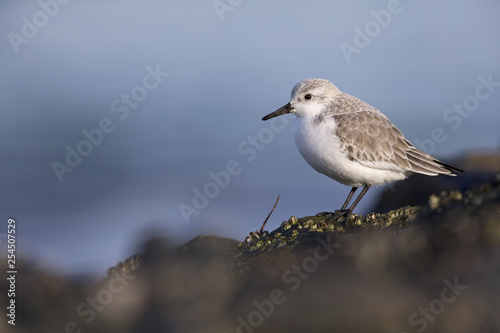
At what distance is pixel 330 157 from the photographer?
7.09m

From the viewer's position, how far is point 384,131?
301 inches

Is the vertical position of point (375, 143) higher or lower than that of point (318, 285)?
higher

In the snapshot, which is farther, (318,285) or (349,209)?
(349,209)

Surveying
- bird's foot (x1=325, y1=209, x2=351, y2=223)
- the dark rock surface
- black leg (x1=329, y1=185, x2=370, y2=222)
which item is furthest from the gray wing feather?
the dark rock surface

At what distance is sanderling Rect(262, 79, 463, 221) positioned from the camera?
7156mm

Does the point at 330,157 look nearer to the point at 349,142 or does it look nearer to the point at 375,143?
the point at 349,142

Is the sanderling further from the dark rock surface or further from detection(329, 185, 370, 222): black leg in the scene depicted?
the dark rock surface

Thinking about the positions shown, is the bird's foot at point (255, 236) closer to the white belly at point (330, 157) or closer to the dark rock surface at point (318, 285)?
the dark rock surface at point (318, 285)

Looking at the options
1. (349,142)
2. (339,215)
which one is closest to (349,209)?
(339,215)

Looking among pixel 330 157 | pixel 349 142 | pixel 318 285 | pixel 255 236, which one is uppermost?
pixel 349 142

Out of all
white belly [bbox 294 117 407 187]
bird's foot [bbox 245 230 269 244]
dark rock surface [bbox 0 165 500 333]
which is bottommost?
dark rock surface [bbox 0 165 500 333]

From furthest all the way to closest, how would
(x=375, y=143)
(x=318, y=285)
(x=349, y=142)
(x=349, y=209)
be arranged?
(x=375, y=143) → (x=349, y=142) → (x=349, y=209) → (x=318, y=285)

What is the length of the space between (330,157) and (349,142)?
354mm

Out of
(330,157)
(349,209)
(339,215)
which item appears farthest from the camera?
(330,157)
